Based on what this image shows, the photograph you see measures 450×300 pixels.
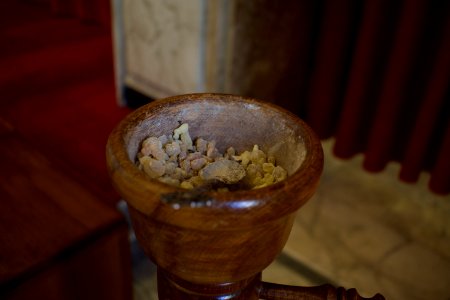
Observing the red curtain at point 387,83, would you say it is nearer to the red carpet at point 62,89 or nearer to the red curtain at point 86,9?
the red carpet at point 62,89

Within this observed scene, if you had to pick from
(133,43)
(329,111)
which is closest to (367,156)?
(329,111)

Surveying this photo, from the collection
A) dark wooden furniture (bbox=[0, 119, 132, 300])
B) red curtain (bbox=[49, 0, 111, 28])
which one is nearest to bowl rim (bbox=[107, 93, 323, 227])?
dark wooden furniture (bbox=[0, 119, 132, 300])

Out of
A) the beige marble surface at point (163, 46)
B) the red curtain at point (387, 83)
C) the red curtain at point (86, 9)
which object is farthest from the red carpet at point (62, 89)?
the red curtain at point (387, 83)

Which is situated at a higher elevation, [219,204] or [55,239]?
[219,204]

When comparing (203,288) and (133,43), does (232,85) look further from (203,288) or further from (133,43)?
(203,288)

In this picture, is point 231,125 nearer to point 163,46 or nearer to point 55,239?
point 55,239

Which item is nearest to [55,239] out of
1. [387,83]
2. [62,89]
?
[387,83]

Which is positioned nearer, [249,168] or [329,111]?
[249,168]
